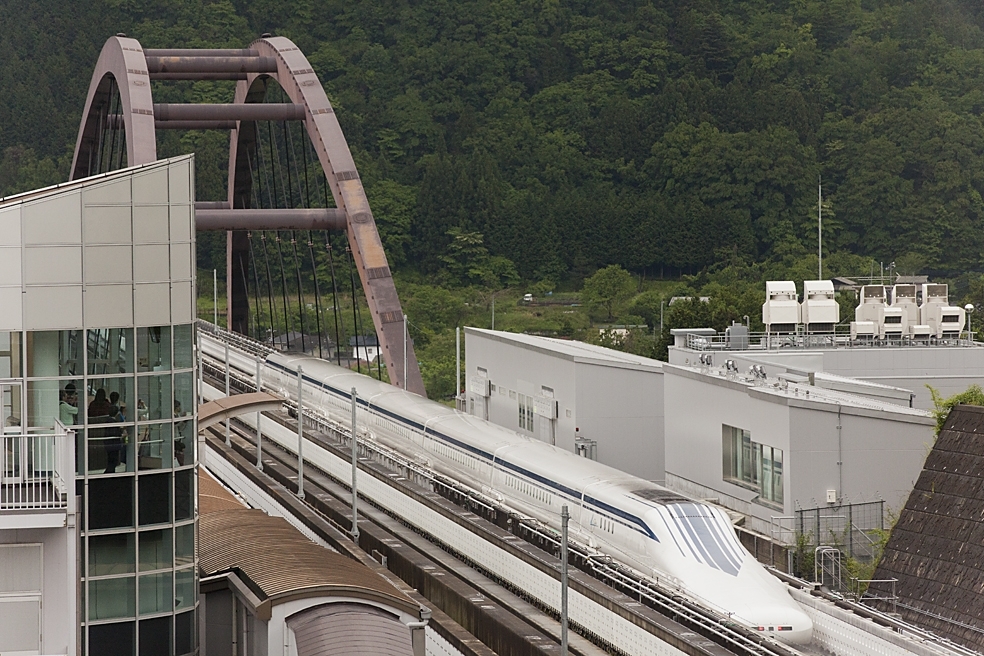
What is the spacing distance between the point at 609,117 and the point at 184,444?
99.6 metres

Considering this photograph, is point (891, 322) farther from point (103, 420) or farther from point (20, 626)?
point (20, 626)

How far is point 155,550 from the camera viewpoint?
14727 millimetres

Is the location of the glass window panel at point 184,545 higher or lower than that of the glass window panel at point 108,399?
lower

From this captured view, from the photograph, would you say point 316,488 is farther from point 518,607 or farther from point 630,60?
point 630,60

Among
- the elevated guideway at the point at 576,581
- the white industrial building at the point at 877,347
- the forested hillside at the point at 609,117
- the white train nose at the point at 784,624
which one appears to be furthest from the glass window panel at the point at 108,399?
the forested hillside at the point at 609,117

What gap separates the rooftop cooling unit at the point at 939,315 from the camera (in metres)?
36.8

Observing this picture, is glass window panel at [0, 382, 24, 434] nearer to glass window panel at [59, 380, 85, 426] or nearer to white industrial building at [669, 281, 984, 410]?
glass window panel at [59, 380, 85, 426]

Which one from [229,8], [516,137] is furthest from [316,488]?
[229,8]

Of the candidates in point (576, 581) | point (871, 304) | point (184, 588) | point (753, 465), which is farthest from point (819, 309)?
point (184, 588)

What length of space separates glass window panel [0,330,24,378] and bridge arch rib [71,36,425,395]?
885 inches

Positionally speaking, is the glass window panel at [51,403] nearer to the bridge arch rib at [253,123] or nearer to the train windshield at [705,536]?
the train windshield at [705,536]

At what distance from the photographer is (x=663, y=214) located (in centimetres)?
10544

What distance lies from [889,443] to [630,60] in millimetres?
95541

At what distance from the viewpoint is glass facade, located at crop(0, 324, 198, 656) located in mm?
14258
